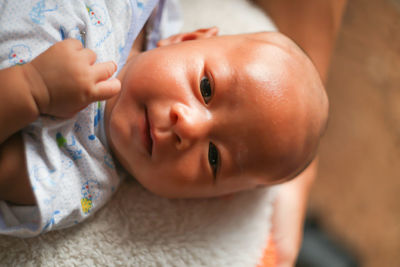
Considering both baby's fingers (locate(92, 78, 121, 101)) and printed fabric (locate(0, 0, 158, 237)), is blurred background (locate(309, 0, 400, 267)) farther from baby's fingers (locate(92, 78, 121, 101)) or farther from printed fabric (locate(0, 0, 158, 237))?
baby's fingers (locate(92, 78, 121, 101))

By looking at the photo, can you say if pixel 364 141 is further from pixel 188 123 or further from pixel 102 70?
pixel 102 70

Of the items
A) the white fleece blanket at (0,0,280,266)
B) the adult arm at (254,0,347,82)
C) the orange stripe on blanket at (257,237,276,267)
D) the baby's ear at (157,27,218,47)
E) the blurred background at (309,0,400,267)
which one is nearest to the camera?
the white fleece blanket at (0,0,280,266)

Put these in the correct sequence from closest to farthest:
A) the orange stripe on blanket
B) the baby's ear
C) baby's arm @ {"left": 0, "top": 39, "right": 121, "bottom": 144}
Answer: baby's arm @ {"left": 0, "top": 39, "right": 121, "bottom": 144}
the baby's ear
the orange stripe on blanket

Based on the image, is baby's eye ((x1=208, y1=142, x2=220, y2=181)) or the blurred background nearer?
baby's eye ((x1=208, y1=142, x2=220, y2=181))

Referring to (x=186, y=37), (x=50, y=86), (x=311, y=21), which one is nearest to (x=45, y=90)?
(x=50, y=86)

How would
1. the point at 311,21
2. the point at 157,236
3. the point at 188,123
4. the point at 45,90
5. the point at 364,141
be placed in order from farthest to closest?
the point at 364,141 < the point at 311,21 < the point at 157,236 < the point at 188,123 < the point at 45,90

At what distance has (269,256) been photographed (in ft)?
3.89

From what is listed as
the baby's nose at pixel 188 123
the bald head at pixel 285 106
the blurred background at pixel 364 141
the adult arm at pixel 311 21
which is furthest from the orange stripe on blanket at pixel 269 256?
the blurred background at pixel 364 141

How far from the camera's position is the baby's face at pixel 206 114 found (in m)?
0.85

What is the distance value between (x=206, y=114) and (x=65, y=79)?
314 mm

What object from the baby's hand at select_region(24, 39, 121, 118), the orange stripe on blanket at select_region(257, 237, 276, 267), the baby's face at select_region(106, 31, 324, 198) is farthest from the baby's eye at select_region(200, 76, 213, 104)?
the orange stripe on blanket at select_region(257, 237, 276, 267)

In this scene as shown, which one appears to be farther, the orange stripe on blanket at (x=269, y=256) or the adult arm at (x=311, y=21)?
the adult arm at (x=311, y=21)

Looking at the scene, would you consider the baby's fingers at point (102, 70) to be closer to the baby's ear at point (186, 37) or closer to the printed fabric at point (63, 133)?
the printed fabric at point (63, 133)

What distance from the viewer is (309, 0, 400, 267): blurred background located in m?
1.63
